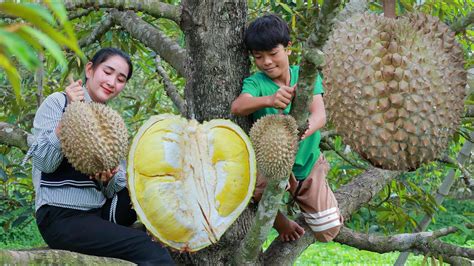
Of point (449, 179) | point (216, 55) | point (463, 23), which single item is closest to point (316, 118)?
point (216, 55)

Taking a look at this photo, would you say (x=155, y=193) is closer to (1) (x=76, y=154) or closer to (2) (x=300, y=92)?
(1) (x=76, y=154)

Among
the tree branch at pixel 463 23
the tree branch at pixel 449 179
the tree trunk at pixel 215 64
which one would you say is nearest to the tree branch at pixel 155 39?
the tree trunk at pixel 215 64

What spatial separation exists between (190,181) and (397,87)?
0.79m

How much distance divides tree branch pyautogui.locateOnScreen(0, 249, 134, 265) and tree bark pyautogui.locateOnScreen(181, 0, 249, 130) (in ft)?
1.98

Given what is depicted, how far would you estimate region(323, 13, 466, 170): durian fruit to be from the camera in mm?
1147

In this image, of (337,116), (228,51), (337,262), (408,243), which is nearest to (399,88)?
(337,116)

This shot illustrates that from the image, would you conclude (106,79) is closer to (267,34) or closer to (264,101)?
(267,34)

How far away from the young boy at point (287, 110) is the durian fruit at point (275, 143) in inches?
3.8

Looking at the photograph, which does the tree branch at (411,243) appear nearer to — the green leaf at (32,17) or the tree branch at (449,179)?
the tree branch at (449,179)

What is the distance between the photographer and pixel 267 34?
202cm

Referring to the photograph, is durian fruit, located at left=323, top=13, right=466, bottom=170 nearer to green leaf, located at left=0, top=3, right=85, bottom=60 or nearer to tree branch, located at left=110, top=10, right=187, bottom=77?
green leaf, located at left=0, top=3, right=85, bottom=60

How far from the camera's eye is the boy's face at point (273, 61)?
2061mm

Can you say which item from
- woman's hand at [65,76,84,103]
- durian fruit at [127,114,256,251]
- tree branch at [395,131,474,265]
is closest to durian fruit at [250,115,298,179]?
durian fruit at [127,114,256,251]

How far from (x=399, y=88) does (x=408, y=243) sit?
1463 mm
